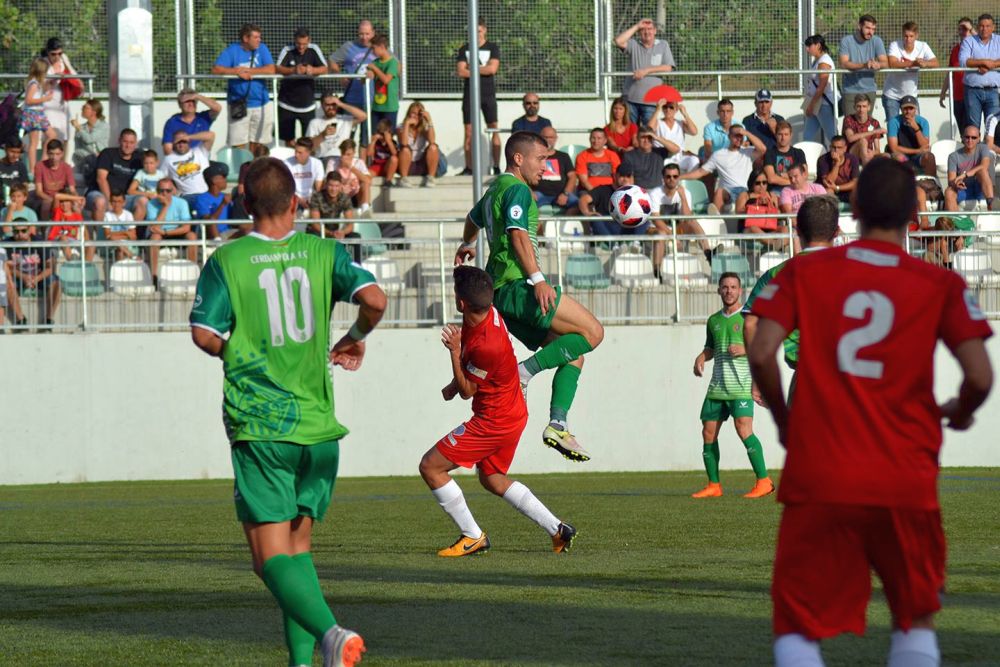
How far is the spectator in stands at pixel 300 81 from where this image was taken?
78.2 ft

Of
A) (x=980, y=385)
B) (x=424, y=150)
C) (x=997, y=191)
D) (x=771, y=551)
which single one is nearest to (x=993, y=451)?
(x=997, y=191)

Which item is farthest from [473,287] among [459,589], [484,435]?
[459,589]

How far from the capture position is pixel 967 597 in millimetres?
7195

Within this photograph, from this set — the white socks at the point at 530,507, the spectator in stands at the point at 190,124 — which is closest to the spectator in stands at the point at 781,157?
the spectator in stands at the point at 190,124

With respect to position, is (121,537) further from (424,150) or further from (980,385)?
(424,150)

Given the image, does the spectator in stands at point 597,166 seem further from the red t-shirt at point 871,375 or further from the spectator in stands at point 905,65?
the red t-shirt at point 871,375

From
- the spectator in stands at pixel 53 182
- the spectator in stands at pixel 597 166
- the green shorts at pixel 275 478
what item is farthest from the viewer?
the spectator in stands at pixel 597 166

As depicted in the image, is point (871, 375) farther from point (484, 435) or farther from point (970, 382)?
point (484, 435)

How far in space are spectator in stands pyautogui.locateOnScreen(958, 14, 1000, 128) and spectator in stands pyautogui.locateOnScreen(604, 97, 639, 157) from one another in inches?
207

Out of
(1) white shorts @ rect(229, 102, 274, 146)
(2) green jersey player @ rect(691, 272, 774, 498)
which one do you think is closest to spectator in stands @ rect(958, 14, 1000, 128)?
(2) green jersey player @ rect(691, 272, 774, 498)

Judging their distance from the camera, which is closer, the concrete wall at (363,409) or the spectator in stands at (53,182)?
the concrete wall at (363,409)

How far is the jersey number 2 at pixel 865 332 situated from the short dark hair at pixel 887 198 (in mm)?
265

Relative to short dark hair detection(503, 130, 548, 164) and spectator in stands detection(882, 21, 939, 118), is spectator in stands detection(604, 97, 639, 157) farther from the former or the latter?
short dark hair detection(503, 130, 548, 164)

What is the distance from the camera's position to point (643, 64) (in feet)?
80.2
